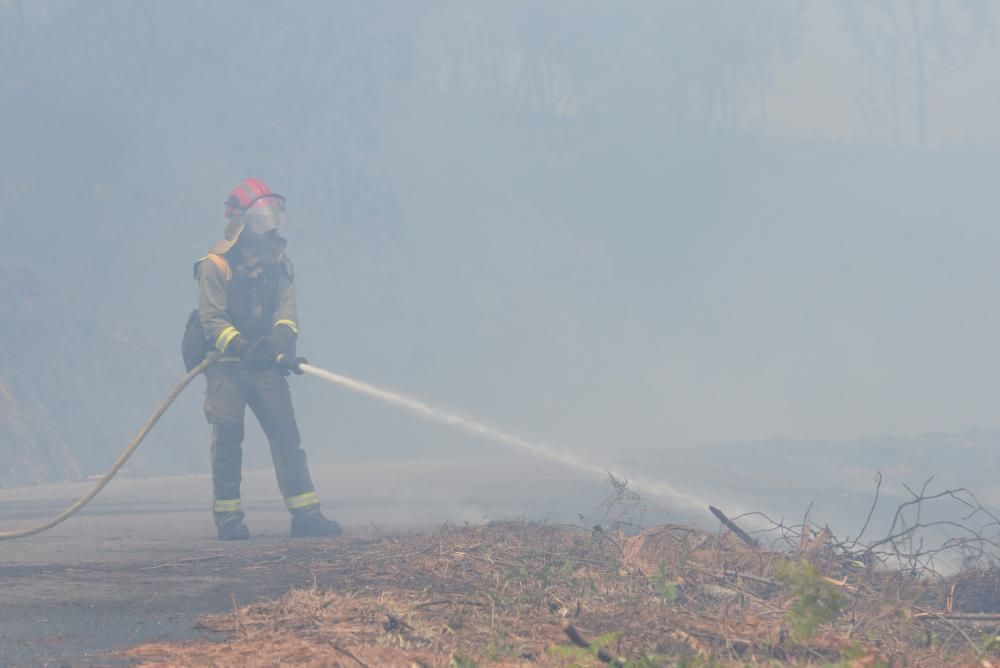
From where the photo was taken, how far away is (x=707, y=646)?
3.50 meters

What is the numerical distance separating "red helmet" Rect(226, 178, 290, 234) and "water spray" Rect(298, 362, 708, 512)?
43.6 inches

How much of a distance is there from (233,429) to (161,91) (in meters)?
31.5

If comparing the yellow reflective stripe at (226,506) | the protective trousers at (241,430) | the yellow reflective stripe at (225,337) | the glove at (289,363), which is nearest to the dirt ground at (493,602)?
the yellow reflective stripe at (226,506)

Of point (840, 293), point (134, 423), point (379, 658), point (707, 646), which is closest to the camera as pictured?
point (379, 658)

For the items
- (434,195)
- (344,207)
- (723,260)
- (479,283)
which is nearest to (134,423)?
(344,207)

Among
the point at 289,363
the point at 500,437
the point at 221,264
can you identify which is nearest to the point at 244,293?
the point at 221,264

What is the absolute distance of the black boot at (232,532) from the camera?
740 centimetres

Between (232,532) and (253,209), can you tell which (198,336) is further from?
(232,532)

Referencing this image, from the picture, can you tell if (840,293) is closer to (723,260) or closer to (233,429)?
(723,260)

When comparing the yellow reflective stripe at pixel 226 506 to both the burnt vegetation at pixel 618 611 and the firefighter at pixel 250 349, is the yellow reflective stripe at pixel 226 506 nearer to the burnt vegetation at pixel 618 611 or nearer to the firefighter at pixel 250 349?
the firefighter at pixel 250 349

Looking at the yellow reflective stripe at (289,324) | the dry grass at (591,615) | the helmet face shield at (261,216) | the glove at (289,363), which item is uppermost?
the helmet face shield at (261,216)

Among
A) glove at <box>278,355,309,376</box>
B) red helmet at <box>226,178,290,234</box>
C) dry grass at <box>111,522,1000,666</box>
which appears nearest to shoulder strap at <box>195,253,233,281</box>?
red helmet at <box>226,178,290,234</box>

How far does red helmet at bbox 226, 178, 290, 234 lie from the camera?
7969 mm

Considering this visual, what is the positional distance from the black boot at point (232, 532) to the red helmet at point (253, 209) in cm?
222
